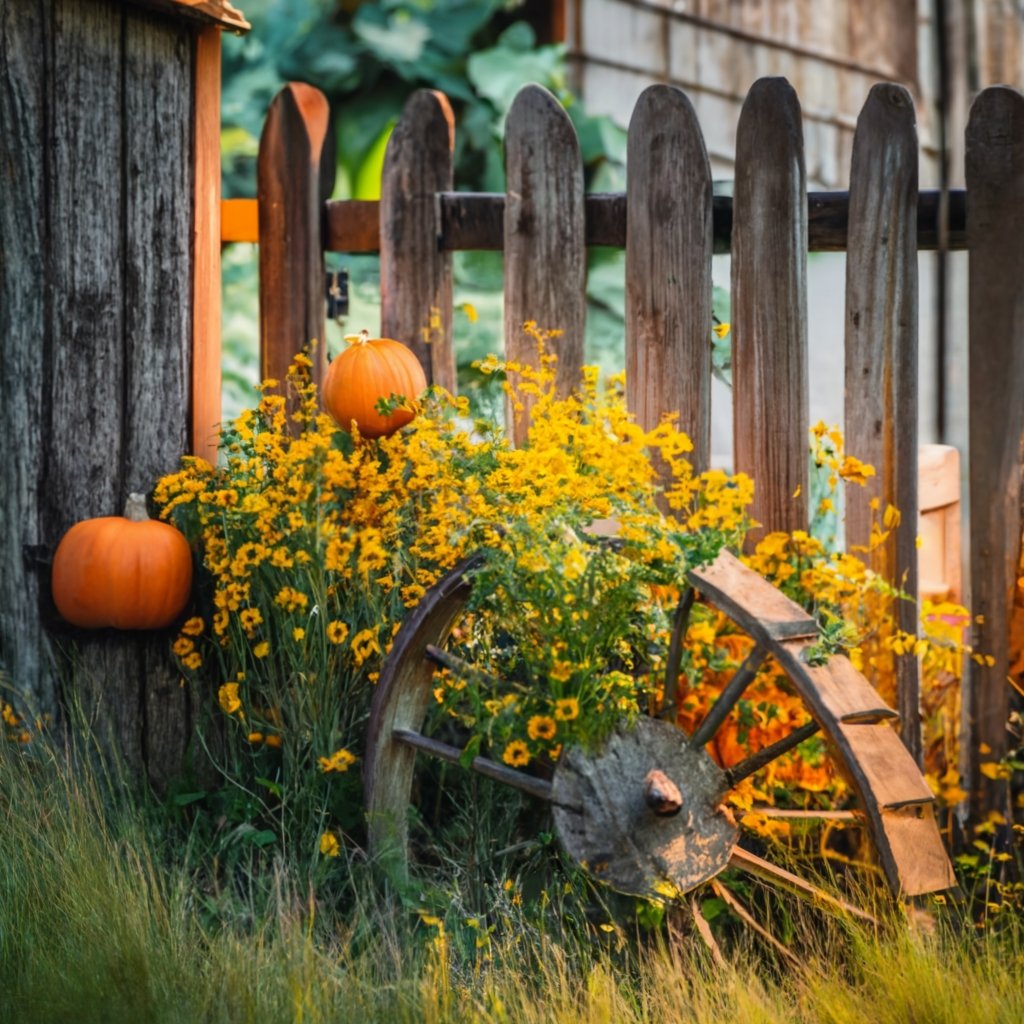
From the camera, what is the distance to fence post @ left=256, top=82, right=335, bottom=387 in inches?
163

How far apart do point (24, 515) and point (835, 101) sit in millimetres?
7438

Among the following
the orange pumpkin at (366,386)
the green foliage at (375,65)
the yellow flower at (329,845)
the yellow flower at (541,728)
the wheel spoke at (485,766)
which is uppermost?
the green foliage at (375,65)

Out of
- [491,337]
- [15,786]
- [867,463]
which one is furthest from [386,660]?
[491,337]

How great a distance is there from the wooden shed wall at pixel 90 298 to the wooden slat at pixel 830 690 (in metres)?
1.63

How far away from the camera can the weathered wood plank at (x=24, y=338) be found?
3363 millimetres

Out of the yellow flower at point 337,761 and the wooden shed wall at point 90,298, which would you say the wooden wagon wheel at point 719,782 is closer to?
the yellow flower at point 337,761

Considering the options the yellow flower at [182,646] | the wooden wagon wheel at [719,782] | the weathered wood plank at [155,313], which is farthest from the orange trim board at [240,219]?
the wooden wagon wheel at [719,782]

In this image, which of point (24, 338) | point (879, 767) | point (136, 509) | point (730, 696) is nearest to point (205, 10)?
point (24, 338)

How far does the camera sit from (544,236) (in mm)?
3834

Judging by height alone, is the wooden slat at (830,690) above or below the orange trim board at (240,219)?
below

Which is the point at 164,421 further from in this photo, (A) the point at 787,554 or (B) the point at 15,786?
(A) the point at 787,554

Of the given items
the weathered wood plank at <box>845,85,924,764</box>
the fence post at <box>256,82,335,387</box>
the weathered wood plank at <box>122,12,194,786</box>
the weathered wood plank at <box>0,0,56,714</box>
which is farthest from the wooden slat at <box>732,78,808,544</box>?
the weathered wood plank at <box>0,0,56,714</box>

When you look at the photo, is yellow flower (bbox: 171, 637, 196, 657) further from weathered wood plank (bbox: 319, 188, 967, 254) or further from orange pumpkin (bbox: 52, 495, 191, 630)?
weathered wood plank (bbox: 319, 188, 967, 254)

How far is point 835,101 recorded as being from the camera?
9477 mm
